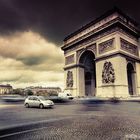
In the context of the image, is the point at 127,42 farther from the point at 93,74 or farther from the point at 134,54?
the point at 93,74

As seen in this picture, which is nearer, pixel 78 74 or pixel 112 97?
pixel 112 97

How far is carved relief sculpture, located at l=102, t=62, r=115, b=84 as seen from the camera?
95.7 feet

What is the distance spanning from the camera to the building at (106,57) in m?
29.2

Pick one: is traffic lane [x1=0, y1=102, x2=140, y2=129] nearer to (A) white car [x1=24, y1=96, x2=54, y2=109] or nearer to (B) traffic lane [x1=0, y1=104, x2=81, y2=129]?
(B) traffic lane [x1=0, y1=104, x2=81, y2=129]

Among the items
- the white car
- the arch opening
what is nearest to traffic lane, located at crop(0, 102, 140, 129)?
the white car

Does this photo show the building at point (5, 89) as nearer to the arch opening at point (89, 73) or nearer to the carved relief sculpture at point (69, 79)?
the carved relief sculpture at point (69, 79)

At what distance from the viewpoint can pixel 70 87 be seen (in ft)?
128

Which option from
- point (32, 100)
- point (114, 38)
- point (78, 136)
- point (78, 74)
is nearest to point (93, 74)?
point (78, 74)

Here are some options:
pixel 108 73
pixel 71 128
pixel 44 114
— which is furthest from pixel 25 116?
pixel 108 73

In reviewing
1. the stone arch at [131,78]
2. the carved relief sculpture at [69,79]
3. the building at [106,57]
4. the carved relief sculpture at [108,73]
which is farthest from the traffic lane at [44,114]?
the carved relief sculpture at [69,79]

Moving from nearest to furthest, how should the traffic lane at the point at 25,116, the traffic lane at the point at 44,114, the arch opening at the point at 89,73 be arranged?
the traffic lane at the point at 25,116
the traffic lane at the point at 44,114
the arch opening at the point at 89,73

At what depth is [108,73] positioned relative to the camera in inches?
1182

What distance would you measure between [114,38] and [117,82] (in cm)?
736

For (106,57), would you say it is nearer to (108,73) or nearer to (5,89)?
(108,73)
